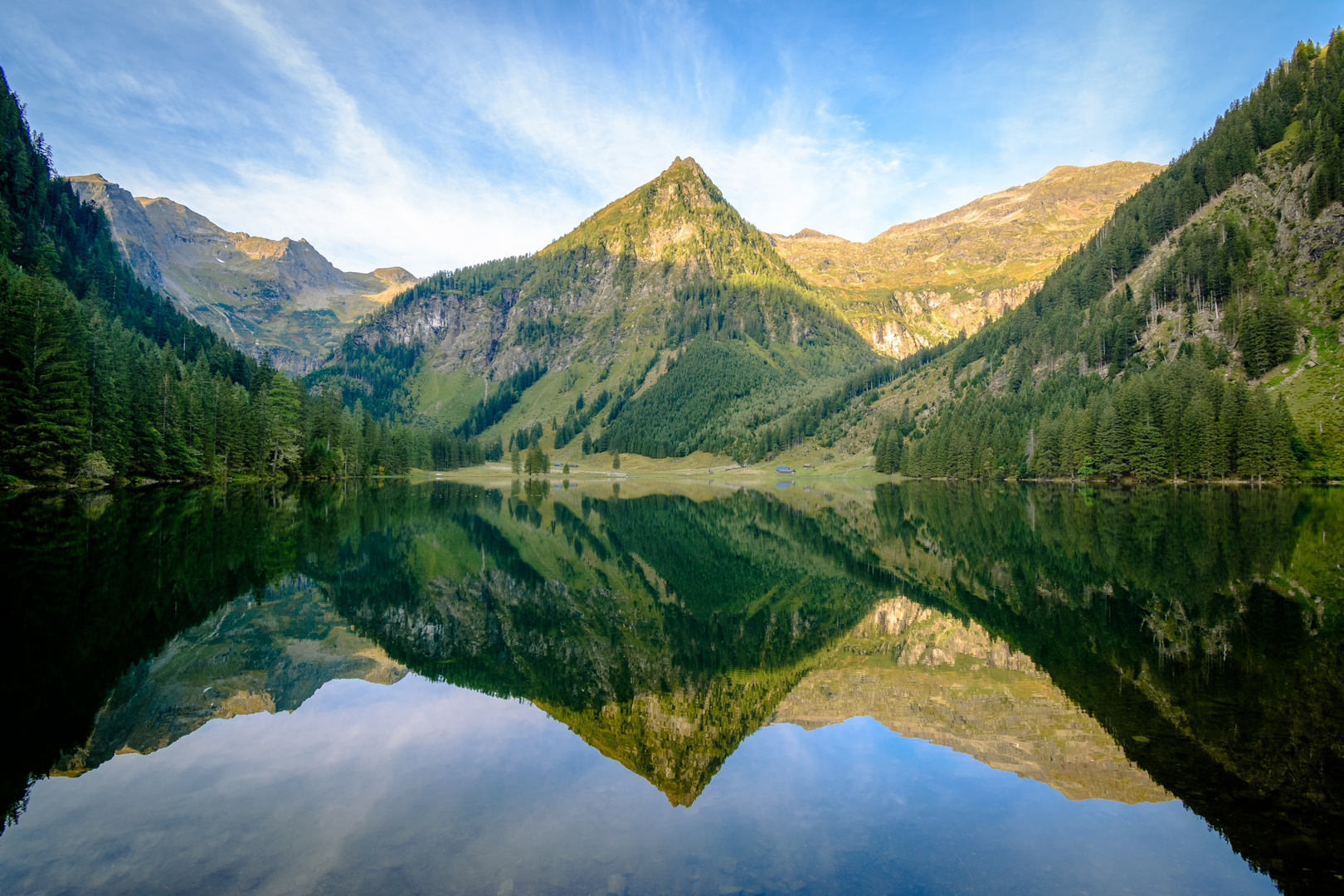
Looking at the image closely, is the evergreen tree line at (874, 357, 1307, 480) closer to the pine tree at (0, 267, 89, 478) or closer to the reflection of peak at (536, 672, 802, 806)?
the reflection of peak at (536, 672, 802, 806)

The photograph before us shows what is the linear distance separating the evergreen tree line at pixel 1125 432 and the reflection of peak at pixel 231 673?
115 meters

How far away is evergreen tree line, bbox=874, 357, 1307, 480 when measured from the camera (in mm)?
88750

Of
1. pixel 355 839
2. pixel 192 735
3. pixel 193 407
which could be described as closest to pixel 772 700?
pixel 355 839

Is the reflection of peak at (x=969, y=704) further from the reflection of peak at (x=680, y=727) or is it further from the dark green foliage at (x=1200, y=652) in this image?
the reflection of peak at (x=680, y=727)

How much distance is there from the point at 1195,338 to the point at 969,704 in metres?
149

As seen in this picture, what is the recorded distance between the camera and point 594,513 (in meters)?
66.0

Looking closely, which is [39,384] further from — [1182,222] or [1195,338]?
[1182,222]

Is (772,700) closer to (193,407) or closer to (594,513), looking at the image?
(594,513)

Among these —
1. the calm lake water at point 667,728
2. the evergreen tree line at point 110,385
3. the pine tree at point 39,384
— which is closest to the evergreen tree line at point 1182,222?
the calm lake water at point 667,728

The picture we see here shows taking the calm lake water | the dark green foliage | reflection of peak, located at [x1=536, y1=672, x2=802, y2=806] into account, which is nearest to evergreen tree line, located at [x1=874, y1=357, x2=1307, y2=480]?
the dark green foliage

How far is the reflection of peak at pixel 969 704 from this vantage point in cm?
1049

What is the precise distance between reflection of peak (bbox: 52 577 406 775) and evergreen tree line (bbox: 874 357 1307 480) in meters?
115

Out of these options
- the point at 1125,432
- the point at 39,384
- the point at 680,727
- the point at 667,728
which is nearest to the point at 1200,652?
the point at 680,727

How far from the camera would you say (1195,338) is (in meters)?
123
